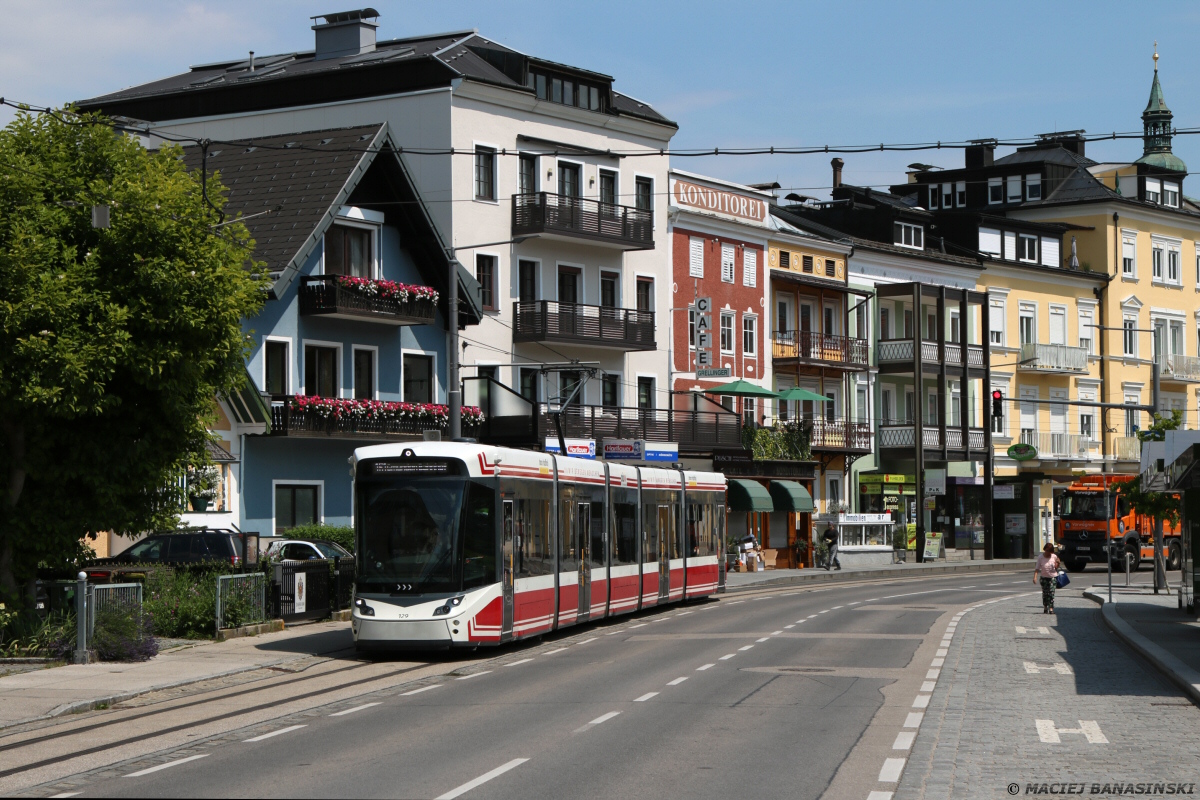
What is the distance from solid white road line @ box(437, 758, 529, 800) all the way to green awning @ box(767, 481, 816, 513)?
151 feet

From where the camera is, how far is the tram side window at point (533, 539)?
24.5 metres

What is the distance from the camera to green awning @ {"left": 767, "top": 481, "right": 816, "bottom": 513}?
194ft

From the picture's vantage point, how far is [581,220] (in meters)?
51.8

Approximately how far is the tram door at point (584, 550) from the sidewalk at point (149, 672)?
4.07m

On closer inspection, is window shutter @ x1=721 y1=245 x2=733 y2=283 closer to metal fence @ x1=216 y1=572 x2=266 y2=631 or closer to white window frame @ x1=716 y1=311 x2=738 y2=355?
white window frame @ x1=716 y1=311 x2=738 y2=355

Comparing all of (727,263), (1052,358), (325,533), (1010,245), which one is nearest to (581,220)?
(727,263)

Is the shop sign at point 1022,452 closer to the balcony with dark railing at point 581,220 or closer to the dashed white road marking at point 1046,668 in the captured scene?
the balcony with dark railing at point 581,220

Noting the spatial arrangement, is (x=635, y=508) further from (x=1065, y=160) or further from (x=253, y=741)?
(x=1065, y=160)

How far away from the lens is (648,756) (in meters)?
13.8

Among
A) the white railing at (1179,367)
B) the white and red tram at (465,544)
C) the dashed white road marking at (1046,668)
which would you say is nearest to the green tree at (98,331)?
the white and red tram at (465,544)

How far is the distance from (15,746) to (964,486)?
204 feet

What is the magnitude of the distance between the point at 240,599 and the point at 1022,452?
51.6m

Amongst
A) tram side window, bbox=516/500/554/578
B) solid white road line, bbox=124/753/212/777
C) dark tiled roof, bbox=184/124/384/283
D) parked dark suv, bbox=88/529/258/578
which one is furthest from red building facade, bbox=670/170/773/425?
solid white road line, bbox=124/753/212/777

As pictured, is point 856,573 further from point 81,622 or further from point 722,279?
point 81,622
